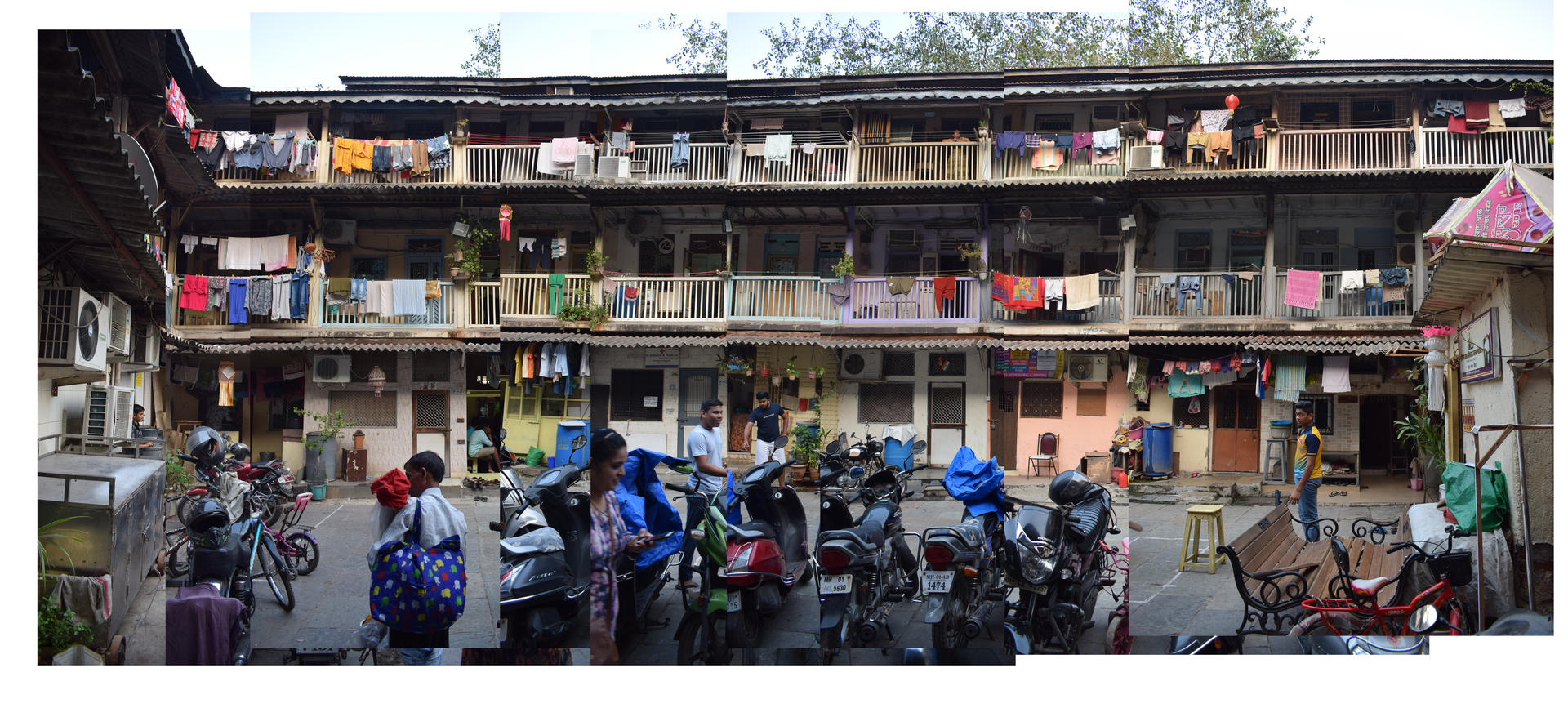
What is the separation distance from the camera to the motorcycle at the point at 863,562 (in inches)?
162

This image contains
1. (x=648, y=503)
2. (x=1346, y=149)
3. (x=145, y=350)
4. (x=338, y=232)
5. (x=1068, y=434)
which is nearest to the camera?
(x=648, y=503)

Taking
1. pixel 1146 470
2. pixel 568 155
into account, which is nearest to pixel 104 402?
pixel 568 155

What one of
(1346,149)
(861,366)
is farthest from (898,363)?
(1346,149)

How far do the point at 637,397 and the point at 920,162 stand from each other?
80.6 inches

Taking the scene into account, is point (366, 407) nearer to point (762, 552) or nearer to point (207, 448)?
point (207, 448)

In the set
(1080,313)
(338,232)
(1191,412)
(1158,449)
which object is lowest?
(1158,449)

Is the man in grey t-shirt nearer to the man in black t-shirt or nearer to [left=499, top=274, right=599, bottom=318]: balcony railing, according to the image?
the man in black t-shirt

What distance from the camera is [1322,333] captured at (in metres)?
5.50

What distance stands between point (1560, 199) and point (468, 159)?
17.2 feet

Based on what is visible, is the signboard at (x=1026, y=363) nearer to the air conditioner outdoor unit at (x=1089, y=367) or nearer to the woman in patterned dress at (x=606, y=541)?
the air conditioner outdoor unit at (x=1089, y=367)

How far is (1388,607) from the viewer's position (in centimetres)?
448

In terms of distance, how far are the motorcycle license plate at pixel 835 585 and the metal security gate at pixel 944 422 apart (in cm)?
78

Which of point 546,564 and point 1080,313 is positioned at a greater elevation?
point 1080,313

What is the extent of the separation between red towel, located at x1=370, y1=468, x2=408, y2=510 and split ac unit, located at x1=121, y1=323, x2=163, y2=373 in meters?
2.30
